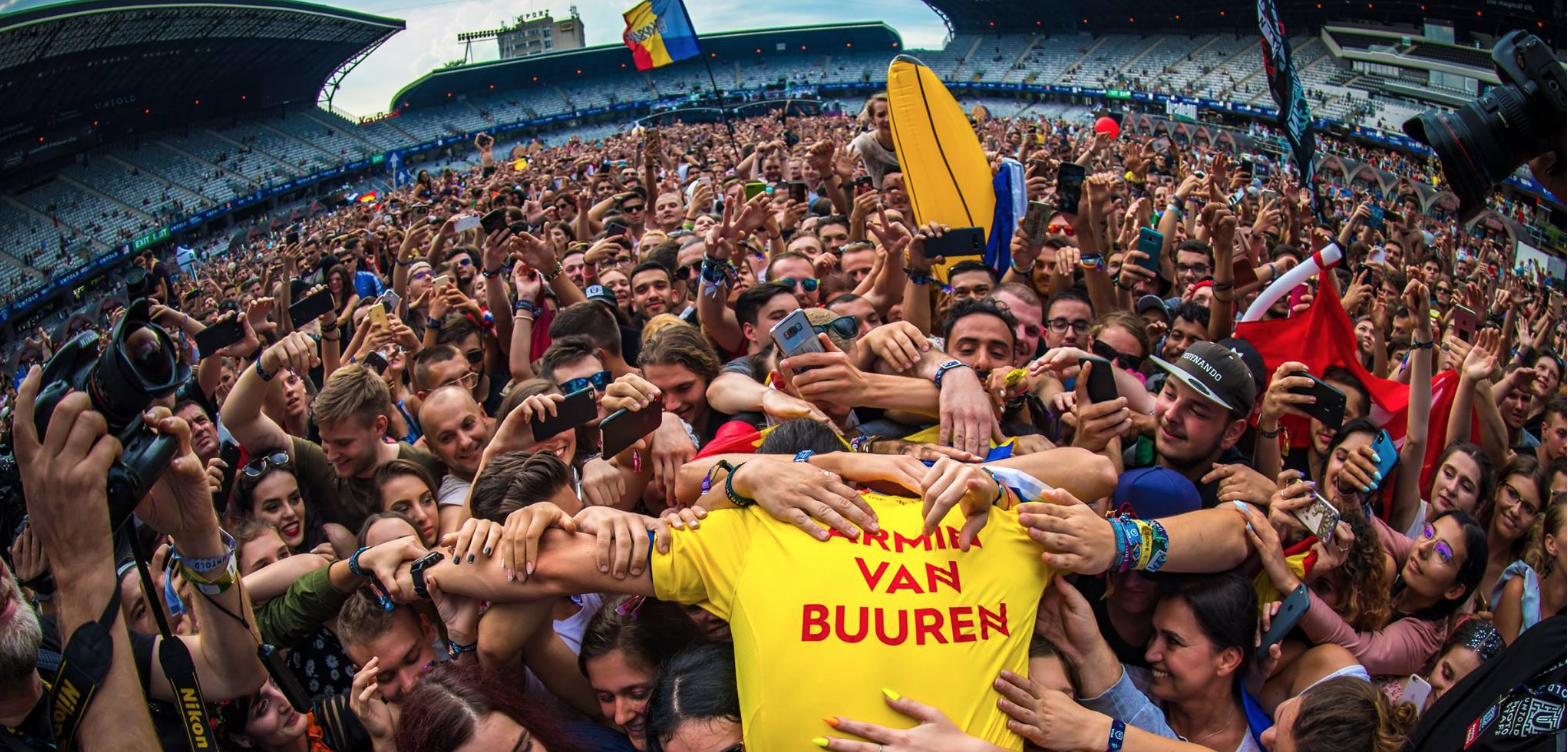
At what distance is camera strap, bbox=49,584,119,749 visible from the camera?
1943 mm

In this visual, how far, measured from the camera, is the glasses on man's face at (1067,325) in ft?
15.1

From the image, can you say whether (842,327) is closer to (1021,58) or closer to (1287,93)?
(1287,93)

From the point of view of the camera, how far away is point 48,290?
1118 inches

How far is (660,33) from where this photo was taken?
1495 centimetres

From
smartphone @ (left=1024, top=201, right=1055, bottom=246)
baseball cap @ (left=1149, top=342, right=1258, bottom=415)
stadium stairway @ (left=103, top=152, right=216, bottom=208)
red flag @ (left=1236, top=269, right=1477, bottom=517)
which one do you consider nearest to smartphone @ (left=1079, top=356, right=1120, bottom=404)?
baseball cap @ (left=1149, top=342, right=1258, bottom=415)

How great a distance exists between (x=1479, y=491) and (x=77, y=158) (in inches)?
1818

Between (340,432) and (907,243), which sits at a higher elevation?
(907,243)

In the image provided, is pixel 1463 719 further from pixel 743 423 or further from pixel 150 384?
pixel 150 384

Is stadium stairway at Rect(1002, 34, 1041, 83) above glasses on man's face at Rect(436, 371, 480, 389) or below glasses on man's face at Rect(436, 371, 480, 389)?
above

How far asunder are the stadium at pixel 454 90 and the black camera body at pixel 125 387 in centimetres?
1672

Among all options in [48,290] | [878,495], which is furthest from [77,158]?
[878,495]

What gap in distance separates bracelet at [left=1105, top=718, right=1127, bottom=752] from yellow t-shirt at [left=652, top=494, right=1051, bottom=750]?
0.23 metres

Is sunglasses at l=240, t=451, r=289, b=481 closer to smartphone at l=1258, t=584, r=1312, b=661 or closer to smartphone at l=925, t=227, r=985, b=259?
smartphone at l=925, t=227, r=985, b=259

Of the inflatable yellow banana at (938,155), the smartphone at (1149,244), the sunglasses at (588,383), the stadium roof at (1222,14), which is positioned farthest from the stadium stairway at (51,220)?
the smartphone at (1149,244)
